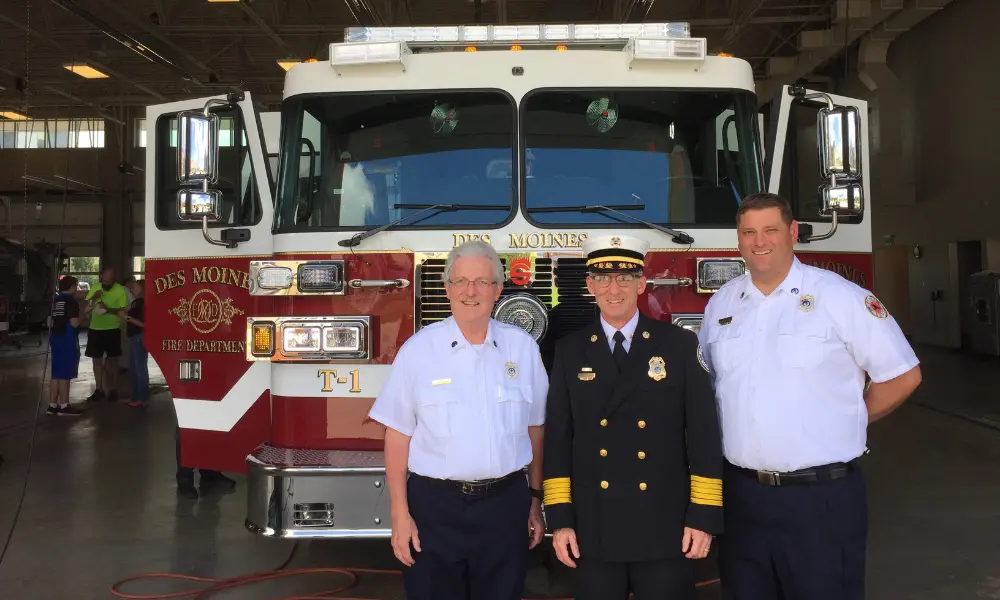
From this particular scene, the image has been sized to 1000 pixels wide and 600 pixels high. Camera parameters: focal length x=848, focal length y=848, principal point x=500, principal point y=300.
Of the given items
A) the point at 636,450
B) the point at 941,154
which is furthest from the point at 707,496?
the point at 941,154

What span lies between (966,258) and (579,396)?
18466 mm

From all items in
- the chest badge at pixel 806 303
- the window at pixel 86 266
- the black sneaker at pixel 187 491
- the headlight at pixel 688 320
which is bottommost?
the black sneaker at pixel 187 491

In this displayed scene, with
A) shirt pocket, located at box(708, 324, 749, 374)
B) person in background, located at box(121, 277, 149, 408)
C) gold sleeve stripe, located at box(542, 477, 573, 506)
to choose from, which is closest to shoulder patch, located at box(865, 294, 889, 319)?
shirt pocket, located at box(708, 324, 749, 374)

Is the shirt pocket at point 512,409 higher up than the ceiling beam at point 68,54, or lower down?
lower down

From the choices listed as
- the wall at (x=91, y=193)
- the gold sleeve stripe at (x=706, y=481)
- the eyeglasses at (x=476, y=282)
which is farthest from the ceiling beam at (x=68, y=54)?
the gold sleeve stripe at (x=706, y=481)

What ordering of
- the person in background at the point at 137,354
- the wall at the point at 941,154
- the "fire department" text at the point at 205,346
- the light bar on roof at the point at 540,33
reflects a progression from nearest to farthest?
the light bar on roof at the point at 540,33 < the "fire department" text at the point at 205,346 < the person in background at the point at 137,354 < the wall at the point at 941,154

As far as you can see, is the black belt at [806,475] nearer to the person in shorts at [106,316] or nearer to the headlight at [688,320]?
the headlight at [688,320]

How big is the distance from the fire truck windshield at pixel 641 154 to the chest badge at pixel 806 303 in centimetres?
150

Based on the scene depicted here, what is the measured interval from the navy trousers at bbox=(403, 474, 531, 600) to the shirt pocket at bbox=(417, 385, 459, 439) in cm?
17

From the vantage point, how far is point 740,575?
8.71ft

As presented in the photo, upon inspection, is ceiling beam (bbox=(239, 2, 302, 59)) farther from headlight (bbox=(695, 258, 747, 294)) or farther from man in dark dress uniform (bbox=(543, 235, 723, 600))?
man in dark dress uniform (bbox=(543, 235, 723, 600))

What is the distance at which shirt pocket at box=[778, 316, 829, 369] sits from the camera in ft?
8.43

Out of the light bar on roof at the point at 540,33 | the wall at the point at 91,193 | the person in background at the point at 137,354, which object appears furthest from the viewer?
the wall at the point at 91,193

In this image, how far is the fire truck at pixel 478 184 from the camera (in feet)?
13.2
